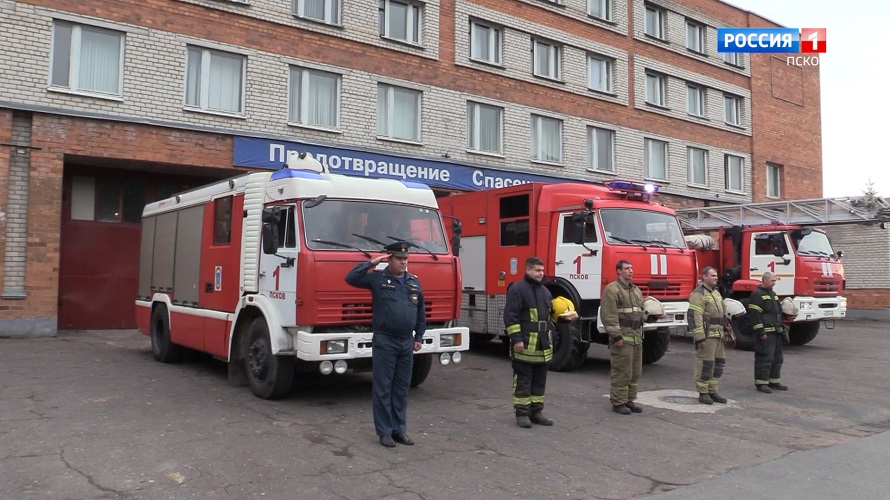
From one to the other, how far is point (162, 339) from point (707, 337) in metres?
8.05

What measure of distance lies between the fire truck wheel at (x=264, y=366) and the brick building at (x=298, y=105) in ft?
25.1

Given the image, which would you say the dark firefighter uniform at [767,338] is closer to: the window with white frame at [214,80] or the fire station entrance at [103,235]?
the fire station entrance at [103,235]

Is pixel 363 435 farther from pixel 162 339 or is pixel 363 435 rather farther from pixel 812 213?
pixel 812 213

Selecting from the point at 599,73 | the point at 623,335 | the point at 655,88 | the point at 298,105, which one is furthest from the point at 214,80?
the point at 655,88

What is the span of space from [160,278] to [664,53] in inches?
812

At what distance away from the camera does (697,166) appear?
26.2m

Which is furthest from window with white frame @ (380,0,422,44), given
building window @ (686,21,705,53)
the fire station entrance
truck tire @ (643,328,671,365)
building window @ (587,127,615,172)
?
building window @ (686,21,705,53)

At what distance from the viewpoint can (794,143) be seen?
29.4m

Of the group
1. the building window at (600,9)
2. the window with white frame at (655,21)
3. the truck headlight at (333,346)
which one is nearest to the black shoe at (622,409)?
the truck headlight at (333,346)

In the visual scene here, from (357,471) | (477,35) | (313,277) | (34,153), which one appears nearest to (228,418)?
(313,277)

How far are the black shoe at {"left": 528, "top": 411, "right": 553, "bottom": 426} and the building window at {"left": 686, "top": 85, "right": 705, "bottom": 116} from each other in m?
21.8

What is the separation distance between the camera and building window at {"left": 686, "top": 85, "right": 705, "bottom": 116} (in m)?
26.2

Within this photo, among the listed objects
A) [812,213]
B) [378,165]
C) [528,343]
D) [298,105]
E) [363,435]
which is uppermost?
[298,105]

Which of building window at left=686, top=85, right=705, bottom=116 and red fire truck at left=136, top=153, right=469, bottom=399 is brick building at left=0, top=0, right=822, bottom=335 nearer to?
building window at left=686, top=85, right=705, bottom=116
